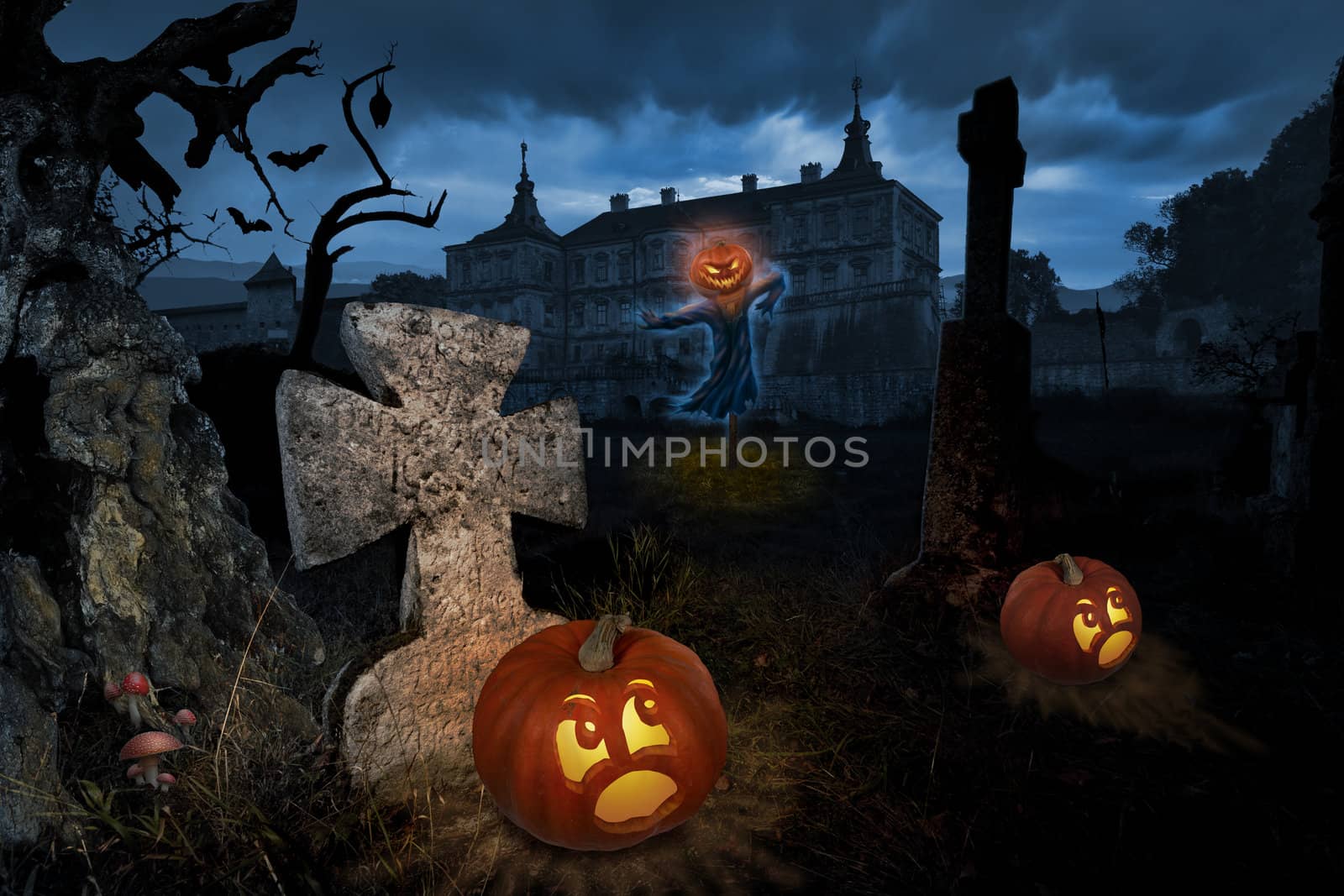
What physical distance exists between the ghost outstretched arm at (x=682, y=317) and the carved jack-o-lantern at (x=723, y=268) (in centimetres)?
28

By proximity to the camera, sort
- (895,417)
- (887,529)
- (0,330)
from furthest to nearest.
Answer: (895,417) → (887,529) → (0,330)

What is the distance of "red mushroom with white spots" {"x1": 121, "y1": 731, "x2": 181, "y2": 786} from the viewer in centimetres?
232

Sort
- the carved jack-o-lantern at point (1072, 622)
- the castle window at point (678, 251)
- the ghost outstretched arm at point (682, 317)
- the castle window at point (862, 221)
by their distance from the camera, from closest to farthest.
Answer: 1. the carved jack-o-lantern at point (1072, 622)
2. the ghost outstretched arm at point (682, 317)
3. the castle window at point (862, 221)
4. the castle window at point (678, 251)

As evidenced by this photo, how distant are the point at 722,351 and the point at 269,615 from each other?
9.10 m

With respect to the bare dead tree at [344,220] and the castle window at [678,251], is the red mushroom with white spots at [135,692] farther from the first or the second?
the castle window at [678,251]

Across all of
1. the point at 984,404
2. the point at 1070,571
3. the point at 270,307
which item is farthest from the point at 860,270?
the point at 1070,571

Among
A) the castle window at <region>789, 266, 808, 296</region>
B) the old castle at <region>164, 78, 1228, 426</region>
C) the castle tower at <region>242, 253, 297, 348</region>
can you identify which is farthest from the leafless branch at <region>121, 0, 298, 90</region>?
the castle window at <region>789, 266, 808, 296</region>

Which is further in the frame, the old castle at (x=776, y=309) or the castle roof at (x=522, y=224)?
the castle roof at (x=522, y=224)

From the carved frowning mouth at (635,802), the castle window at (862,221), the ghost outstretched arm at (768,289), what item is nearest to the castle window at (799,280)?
the castle window at (862,221)

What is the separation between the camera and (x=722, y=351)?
1184 centimetres

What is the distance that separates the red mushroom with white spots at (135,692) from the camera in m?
2.66

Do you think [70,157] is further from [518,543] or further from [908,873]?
[518,543]

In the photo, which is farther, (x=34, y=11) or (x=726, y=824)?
(x=34, y=11)

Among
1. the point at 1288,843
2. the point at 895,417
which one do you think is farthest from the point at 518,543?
the point at 895,417
